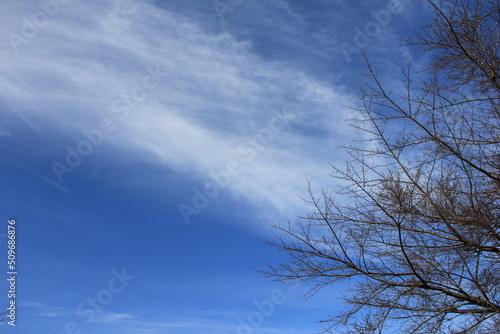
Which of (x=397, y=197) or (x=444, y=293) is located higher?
(x=397, y=197)

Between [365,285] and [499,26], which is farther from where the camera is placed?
[499,26]

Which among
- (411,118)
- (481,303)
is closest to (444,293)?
(481,303)

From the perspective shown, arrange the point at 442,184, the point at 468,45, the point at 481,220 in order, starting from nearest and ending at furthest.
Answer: the point at 481,220 < the point at 442,184 < the point at 468,45

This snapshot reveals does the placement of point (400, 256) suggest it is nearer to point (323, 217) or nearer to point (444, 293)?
point (444, 293)

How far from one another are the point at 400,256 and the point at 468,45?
2.81 m

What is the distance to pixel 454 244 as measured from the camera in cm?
454

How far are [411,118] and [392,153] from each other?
526mm

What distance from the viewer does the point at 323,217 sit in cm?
520

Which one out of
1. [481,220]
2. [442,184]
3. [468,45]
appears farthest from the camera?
[468,45]

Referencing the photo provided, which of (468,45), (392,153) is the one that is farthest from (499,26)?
(392,153)

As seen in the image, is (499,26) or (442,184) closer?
(442,184)

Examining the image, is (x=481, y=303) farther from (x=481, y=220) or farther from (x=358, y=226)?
(x=358, y=226)

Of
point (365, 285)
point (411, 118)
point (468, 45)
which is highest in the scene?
point (468, 45)

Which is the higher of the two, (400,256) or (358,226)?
(358,226)
